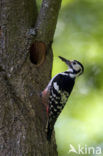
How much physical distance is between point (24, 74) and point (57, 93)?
767mm

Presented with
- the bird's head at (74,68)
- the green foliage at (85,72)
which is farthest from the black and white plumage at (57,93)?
the green foliage at (85,72)

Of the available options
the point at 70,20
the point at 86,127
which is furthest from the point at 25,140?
the point at 70,20

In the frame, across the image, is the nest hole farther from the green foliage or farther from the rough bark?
the green foliage

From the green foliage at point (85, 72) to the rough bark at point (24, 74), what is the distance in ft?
5.59

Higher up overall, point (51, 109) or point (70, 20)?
point (70, 20)

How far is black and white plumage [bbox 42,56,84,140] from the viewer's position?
324cm

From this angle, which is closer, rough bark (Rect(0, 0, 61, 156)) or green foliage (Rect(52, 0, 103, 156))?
rough bark (Rect(0, 0, 61, 156))

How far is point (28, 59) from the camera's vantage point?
3188 mm

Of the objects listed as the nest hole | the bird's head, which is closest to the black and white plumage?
the bird's head

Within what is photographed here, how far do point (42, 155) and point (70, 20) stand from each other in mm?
3453

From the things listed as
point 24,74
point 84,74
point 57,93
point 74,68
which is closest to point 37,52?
point 24,74

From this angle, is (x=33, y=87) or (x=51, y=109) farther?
(x=51, y=109)

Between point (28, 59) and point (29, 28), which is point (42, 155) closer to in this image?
point (28, 59)

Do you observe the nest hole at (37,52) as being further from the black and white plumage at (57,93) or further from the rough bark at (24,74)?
the black and white plumage at (57,93)
